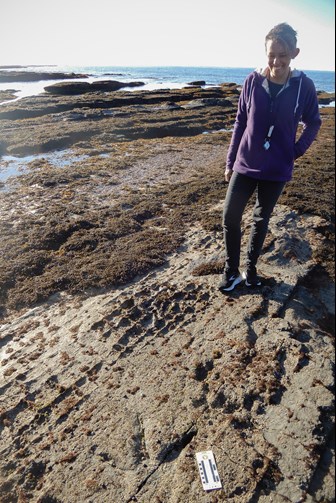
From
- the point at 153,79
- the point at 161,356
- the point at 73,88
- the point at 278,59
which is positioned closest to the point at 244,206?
the point at 278,59

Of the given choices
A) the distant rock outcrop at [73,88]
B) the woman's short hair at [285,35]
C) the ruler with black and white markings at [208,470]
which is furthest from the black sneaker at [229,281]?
the distant rock outcrop at [73,88]

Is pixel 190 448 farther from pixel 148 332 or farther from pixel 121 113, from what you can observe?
pixel 121 113

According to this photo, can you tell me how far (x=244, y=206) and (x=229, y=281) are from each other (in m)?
1.04

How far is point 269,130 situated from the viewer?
3346 millimetres

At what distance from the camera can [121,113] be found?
22.8 meters

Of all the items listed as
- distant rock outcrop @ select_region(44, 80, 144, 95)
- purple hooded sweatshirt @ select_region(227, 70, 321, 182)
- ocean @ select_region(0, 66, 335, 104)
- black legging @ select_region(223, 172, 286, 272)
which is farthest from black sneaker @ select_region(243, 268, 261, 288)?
distant rock outcrop @ select_region(44, 80, 144, 95)

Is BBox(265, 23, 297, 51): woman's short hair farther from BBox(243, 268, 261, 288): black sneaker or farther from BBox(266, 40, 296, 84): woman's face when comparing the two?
BBox(243, 268, 261, 288): black sneaker

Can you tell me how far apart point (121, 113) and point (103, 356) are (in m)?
22.0

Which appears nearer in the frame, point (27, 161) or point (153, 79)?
point (27, 161)

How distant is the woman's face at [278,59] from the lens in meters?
2.97

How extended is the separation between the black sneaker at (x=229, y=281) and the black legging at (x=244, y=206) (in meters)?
0.25

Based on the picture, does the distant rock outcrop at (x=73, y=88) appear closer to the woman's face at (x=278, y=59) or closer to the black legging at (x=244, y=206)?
the black legging at (x=244, y=206)

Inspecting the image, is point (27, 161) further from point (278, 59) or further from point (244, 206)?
point (278, 59)

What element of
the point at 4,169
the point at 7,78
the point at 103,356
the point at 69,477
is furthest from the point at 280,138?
the point at 7,78
